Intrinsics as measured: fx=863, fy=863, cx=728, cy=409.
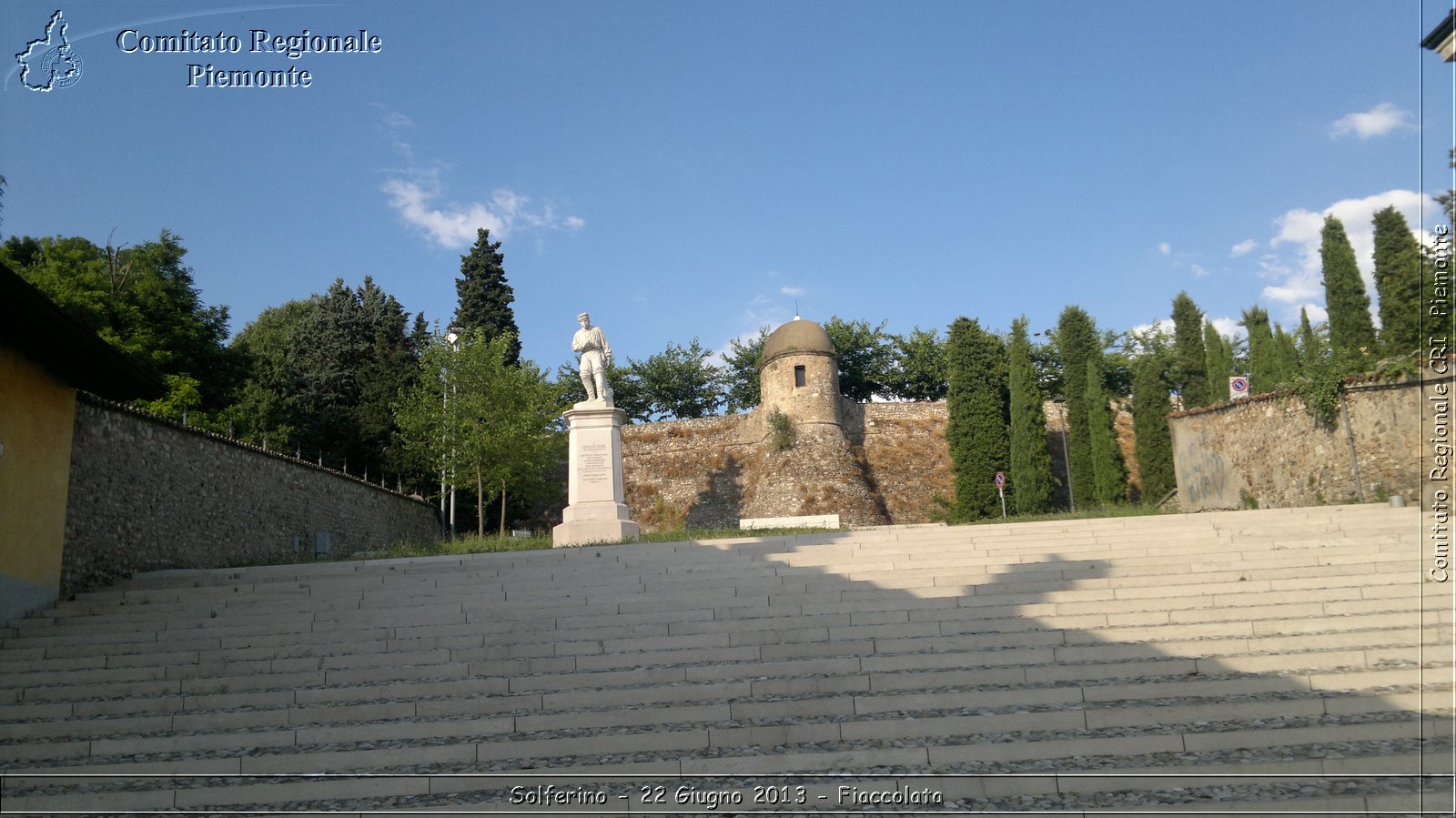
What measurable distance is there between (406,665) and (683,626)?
2.53 m

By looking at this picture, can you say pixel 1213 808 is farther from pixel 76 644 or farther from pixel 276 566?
pixel 276 566

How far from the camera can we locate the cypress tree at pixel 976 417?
28.2 meters

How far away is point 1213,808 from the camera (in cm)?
461

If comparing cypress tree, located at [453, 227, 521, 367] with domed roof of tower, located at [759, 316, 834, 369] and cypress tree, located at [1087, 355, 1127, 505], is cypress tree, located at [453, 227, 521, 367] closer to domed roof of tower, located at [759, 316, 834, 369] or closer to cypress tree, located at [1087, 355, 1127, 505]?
→ domed roof of tower, located at [759, 316, 834, 369]

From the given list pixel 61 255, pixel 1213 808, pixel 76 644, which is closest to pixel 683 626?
pixel 1213 808

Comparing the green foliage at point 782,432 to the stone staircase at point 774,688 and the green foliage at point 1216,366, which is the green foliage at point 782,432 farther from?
the stone staircase at point 774,688

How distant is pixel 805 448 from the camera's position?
102 ft

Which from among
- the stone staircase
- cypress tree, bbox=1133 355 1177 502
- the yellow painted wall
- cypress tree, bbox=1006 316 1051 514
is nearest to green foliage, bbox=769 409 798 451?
cypress tree, bbox=1006 316 1051 514

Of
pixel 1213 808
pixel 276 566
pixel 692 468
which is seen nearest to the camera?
pixel 1213 808

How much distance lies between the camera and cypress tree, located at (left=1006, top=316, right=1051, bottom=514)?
27234 mm

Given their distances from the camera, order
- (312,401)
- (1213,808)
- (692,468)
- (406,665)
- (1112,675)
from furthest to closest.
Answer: (692,468) < (312,401) < (406,665) < (1112,675) < (1213,808)

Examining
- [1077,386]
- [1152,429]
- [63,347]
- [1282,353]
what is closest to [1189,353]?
[1282,353]

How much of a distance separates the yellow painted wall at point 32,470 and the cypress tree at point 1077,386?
1083 inches

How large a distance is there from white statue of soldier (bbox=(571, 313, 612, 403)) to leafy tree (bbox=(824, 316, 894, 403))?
29.8m
